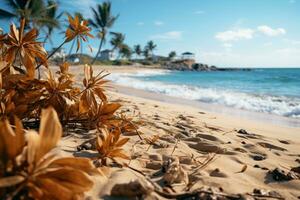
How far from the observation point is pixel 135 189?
1214mm

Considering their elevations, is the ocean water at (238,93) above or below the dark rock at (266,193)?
below

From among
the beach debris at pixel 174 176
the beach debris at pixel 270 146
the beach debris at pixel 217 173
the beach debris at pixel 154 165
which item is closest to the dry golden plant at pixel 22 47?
the beach debris at pixel 154 165

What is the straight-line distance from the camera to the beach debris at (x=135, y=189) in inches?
47.2

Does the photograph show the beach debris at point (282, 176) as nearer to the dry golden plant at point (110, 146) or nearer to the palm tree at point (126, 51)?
the dry golden plant at point (110, 146)

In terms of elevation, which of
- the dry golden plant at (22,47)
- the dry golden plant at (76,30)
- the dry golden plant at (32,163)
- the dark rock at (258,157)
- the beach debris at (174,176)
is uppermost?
the dry golden plant at (76,30)

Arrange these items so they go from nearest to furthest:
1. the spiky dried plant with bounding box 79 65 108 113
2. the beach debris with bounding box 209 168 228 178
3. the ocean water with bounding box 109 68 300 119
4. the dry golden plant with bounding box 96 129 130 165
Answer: the dry golden plant with bounding box 96 129 130 165 → the beach debris with bounding box 209 168 228 178 → the spiky dried plant with bounding box 79 65 108 113 → the ocean water with bounding box 109 68 300 119

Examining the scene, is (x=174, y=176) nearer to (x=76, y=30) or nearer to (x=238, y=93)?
(x=76, y=30)

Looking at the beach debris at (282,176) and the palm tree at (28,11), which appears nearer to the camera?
the beach debris at (282,176)

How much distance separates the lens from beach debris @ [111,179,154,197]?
3.93ft

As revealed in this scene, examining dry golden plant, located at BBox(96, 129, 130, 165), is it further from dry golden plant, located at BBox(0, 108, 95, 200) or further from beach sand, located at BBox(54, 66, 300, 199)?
dry golden plant, located at BBox(0, 108, 95, 200)

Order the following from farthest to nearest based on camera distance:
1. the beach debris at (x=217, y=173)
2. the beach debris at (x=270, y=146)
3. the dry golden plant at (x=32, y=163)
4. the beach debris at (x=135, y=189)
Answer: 1. the beach debris at (x=270, y=146)
2. the beach debris at (x=217, y=173)
3. the beach debris at (x=135, y=189)
4. the dry golden plant at (x=32, y=163)

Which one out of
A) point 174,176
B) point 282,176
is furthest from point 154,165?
point 282,176

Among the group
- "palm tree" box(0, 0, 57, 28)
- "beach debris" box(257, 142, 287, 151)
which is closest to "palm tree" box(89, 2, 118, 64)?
"palm tree" box(0, 0, 57, 28)

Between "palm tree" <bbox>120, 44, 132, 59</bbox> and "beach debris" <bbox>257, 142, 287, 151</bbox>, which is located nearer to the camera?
"beach debris" <bbox>257, 142, 287, 151</bbox>
